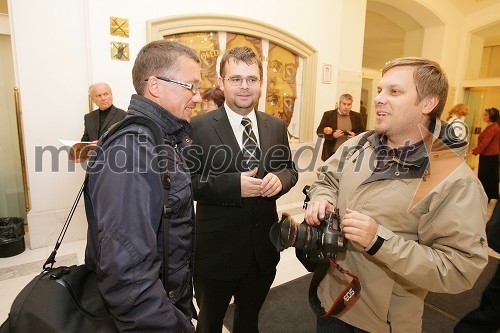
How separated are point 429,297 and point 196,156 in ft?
8.28

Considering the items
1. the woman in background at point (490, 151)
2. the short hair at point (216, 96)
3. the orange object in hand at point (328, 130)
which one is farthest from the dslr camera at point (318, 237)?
the woman in background at point (490, 151)

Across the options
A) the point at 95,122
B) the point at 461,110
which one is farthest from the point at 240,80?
the point at 461,110

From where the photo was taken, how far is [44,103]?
10.8 ft

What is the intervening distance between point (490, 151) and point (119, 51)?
6.20 meters

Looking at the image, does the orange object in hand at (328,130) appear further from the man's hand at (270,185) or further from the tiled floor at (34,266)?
the man's hand at (270,185)

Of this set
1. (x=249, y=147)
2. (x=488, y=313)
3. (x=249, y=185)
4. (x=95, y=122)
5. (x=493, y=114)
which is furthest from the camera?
(x=493, y=114)

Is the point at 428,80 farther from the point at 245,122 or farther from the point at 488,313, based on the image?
the point at 488,313

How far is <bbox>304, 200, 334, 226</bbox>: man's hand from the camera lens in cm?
131

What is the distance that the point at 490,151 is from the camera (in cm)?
559

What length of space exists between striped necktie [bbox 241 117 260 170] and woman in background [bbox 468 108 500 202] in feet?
17.8

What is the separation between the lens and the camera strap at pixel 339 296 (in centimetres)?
119

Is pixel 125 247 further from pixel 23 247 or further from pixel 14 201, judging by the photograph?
pixel 14 201

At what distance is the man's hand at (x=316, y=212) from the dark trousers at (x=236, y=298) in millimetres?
501

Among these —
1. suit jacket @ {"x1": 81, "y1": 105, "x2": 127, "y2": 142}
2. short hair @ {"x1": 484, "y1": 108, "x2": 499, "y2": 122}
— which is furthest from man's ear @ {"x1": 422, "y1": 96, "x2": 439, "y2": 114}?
short hair @ {"x1": 484, "y1": 108, "x2": 499, "y2": 122}
